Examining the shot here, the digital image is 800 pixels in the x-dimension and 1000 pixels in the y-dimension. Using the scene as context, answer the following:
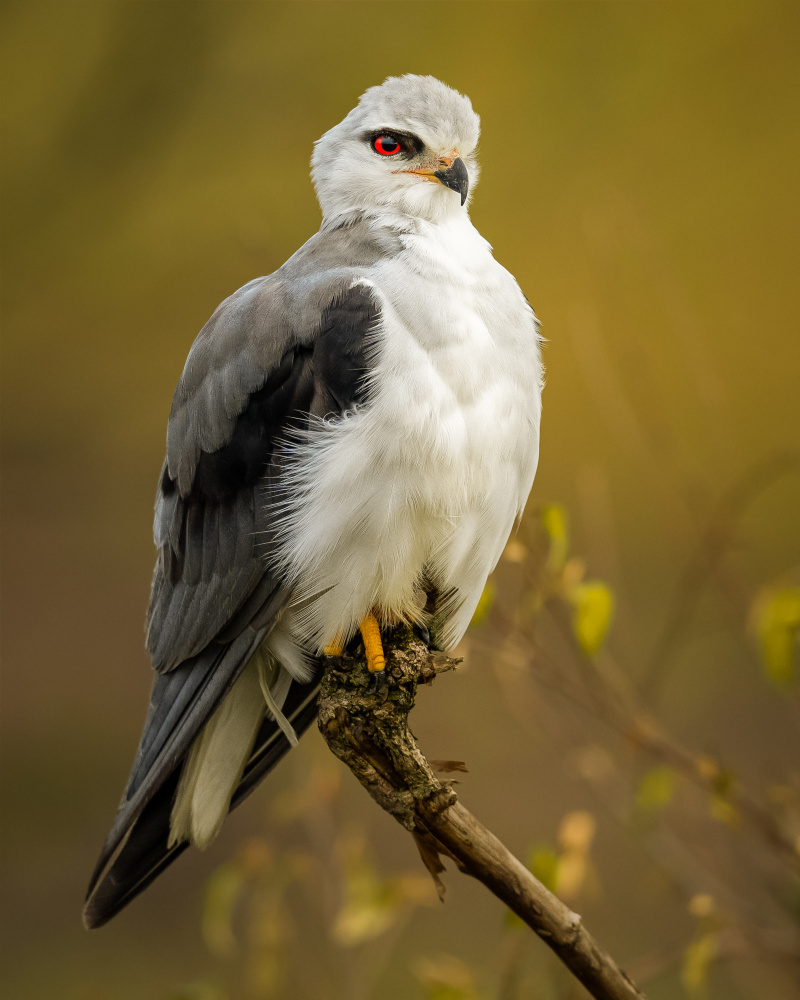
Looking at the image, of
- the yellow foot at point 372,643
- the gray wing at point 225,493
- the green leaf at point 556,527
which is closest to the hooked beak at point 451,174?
the gray wing at point 225,493

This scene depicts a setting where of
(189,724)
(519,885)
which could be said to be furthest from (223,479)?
(519,885)

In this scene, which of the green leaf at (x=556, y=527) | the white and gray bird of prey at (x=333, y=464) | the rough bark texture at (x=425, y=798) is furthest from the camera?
the white and gray bird of prey at (x=333, y=464)

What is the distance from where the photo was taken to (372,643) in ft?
5.16

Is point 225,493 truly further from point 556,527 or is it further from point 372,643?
point 556,527

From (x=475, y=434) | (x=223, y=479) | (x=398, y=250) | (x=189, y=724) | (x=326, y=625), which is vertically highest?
(x=398, y=250)

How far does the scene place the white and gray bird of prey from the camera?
4.94ft

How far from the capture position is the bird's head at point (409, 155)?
177cm

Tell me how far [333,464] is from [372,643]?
33cm

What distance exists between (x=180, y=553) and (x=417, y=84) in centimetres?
106

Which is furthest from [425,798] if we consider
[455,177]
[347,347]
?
[455,177]

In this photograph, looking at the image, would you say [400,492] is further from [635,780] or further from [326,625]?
[635,780]

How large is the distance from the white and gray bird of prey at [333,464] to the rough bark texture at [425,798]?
8 centimetres

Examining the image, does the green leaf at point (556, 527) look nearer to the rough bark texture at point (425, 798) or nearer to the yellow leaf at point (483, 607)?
the yellow leaf at point (483, 607)

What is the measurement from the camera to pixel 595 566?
332 centimetres
